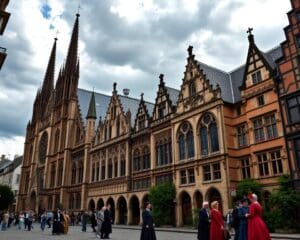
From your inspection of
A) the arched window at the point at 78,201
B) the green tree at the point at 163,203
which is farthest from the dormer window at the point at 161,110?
the arched window at the point at 78,201

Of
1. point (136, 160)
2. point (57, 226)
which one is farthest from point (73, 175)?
point (57, 226)

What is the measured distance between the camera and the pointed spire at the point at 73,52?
67.6m

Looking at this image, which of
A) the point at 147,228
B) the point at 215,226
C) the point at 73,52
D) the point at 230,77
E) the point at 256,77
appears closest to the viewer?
the point at 215,226

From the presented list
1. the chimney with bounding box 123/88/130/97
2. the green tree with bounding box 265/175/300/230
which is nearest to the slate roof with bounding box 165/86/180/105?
the chimney with bounding box 123/88/130/97

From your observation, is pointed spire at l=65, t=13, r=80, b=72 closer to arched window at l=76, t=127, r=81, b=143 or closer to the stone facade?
the stone facade

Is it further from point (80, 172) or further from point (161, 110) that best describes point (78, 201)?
point (161, 110)

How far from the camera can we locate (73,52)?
228 feet

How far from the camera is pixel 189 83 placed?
36.2 meters

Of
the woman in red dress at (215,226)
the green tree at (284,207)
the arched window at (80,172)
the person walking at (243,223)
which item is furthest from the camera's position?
the arched window at (80,172)

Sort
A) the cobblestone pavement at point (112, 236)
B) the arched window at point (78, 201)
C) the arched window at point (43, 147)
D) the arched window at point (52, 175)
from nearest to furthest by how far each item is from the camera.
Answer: the cobblestone pavement at point (112, 236), the arched window at point (78, 201), the arched window at point (52, 175), the arched window at point (43, 147)

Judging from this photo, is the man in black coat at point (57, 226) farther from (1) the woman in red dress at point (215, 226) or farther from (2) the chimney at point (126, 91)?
(2) the chimney at point (126, 91)

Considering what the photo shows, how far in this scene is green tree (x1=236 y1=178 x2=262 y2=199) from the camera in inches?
1045

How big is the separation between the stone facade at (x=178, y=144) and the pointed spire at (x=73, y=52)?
15.2 ft

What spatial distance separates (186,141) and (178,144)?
51.3 inches
